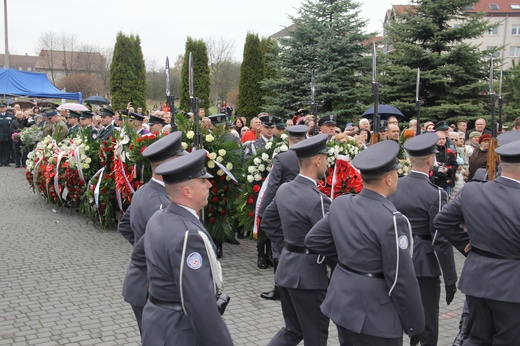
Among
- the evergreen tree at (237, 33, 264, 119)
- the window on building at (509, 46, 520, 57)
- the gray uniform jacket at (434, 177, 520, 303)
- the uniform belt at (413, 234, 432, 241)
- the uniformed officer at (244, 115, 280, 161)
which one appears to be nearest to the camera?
the gray uniform jacket at (434, 177, 520, 303)

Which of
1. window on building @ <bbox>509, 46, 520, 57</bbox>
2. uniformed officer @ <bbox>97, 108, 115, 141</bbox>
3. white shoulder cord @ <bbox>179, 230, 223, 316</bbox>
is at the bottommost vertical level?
white shoulder cord @ <bbox>179, 230, 223, 316</bbox>

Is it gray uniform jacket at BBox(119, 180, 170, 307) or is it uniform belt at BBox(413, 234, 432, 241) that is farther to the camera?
uniform belt at BBox(413, 234, 432, 241)

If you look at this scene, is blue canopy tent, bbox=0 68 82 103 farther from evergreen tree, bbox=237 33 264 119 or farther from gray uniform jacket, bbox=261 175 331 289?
gray uniform jacket, bbox=261 175 331 289

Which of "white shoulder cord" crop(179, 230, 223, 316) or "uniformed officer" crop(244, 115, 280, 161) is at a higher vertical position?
"uniformed officer" crop(244, 115, 280, 161)

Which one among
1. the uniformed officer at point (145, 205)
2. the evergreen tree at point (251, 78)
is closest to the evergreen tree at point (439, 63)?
the evergreen tree at point (251, 78)

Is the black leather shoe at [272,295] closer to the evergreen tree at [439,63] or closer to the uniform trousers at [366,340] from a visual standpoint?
the uniform trousers at [366,340]

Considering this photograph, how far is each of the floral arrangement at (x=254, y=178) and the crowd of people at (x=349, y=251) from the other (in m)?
2.71

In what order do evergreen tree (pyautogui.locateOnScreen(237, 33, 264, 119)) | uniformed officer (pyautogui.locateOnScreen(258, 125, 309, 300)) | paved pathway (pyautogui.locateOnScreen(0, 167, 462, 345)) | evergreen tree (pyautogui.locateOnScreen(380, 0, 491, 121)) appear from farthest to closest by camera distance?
1. evergreen tree (pyautogui.locateOnScreen(237, 33, 264, 119))
2. evergreen tree (pyautogui.locateOnScreen(380, 0, 491, 121))
3. uniformed officer (pyautogui.locateOnScreen(258, 125, 309, 300))
4. paved pathway (pyautogui.locateOnScreen(0, 167, 462, 345))

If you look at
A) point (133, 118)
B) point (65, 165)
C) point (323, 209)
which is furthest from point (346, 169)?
point (65, 165)

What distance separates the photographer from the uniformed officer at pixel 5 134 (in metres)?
19.4

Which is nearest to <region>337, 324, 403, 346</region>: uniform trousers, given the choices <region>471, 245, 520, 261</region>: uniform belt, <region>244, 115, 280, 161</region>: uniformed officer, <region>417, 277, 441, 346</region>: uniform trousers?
<region>471, 245, 520, 261</region>: uniform belt

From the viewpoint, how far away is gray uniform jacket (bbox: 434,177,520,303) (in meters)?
3.82

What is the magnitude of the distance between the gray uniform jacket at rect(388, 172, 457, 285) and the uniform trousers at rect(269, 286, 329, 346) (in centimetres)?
106

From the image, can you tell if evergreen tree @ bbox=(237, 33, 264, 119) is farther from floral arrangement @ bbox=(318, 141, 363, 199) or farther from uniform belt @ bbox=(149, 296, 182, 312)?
uniform belt @ bbox=(149, 296, 182, 312)
